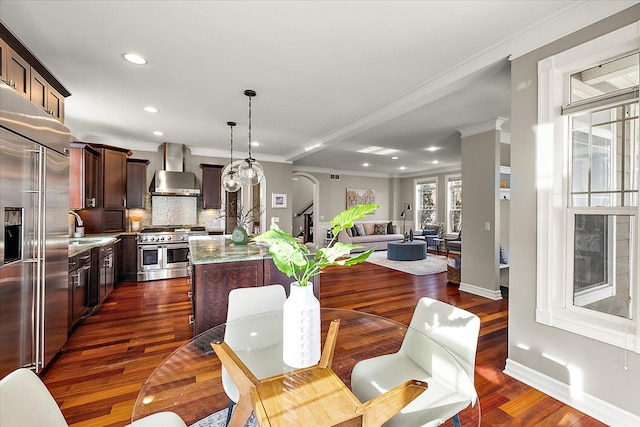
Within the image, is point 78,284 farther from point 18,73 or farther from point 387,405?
point 387,405

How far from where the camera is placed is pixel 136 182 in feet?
18.0

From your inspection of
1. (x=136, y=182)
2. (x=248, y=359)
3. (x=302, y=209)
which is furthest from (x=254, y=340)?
(x=302, y=209)

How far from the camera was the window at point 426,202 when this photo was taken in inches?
379

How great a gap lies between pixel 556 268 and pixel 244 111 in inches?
148

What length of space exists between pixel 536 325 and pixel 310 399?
1.95 metres

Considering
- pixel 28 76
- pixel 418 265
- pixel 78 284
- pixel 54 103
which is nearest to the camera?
pixel 28 76

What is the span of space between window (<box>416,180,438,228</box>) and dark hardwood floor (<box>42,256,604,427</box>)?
16.1 ft

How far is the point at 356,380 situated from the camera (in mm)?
1460

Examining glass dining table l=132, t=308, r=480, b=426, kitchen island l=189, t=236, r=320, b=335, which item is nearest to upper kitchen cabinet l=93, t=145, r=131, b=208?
→ kitchen island l=189, t=236, r=320, b=335

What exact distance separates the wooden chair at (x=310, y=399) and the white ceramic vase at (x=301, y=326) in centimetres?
6

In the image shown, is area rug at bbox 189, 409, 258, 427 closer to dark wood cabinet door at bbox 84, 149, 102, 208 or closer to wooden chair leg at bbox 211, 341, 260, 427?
wooden chair leg at bbox 211, 341, 260, 427

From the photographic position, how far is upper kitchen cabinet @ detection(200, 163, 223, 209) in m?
6.07

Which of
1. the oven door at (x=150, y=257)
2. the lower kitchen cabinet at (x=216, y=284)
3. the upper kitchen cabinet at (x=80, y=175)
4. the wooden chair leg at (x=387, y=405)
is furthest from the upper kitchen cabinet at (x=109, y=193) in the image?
the wooden chair leg at (x=387, y=405)

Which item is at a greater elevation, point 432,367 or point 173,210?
point 173,210
